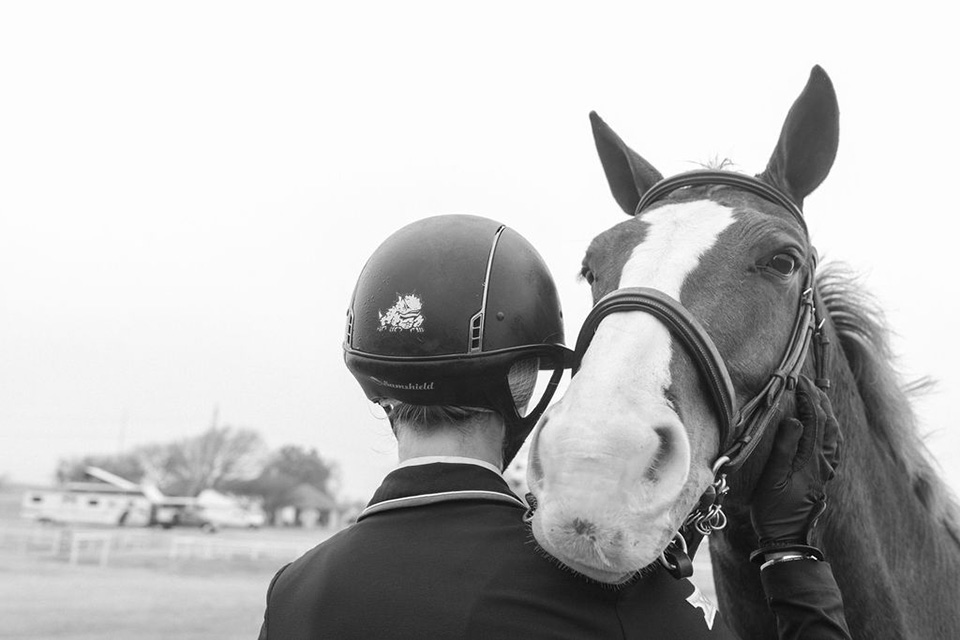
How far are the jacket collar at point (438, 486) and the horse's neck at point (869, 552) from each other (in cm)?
126

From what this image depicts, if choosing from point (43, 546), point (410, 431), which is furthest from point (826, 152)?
point (43, 546)

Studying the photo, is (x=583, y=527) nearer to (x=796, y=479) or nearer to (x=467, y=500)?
(x=467, y=500)

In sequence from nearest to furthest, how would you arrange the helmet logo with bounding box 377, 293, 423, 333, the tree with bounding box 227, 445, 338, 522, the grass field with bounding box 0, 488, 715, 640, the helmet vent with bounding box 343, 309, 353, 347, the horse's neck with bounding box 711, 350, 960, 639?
the helmet logo with bounding box 377, 293, 423, 333 < the helmet vent with bounding box 343, 309, 353, 347 < the horse's neck with bounding box 711, 350, 960, 639 < the grass field with bounding box 0, 488, 715, 640 < the tree with bounding box 227, 445, 338, 522

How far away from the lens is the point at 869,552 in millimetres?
3148

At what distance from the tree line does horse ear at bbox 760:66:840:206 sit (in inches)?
3235

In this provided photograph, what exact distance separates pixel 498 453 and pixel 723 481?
71 centimetres

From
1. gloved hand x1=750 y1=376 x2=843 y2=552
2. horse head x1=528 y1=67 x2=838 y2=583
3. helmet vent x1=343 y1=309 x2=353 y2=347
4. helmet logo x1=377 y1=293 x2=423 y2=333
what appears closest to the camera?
horse head x1=528 y1=67 x2=838 y2=583

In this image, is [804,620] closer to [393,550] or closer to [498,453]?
[498,453]

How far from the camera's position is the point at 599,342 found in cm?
230

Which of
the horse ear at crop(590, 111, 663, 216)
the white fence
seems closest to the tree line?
the white fence

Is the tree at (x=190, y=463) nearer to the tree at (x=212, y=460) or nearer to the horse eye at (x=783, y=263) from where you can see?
the tree at (x=212, y=460)

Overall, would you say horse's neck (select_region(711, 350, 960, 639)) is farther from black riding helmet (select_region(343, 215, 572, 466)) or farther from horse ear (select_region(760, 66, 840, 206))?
black riding helmet (select_region(343, 215, 572, 466))

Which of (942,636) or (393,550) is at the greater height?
(393,550)

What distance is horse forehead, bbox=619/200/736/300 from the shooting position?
8.41 ft
